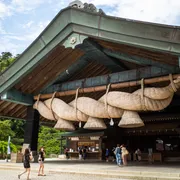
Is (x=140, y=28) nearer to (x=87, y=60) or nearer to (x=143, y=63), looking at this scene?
(x=143, y=63)

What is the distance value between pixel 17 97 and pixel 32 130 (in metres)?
1.91

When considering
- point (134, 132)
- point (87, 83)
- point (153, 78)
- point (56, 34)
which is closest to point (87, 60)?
point (87, 83)

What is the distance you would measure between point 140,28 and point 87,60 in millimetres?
4288

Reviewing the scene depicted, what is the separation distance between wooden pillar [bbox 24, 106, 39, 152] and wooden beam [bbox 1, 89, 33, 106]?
0.54 m

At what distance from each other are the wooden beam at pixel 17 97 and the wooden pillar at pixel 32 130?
536mm

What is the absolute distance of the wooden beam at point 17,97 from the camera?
12.2 meters

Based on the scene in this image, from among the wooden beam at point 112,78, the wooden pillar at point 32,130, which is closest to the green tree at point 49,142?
the wooden pillar at point 32,130

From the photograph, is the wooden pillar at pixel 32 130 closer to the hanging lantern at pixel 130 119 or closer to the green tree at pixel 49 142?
the hanging lantern at pixel 130 119

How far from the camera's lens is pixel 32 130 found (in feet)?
42.3

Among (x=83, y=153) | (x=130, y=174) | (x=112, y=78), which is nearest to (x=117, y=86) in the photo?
(x=112, y=78)

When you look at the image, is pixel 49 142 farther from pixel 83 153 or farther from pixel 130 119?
pixel 130 119

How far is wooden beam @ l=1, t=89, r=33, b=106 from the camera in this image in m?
12.2

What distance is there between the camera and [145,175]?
25.8ft

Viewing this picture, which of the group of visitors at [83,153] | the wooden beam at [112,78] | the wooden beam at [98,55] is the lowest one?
the group of visitors at [83,153]
